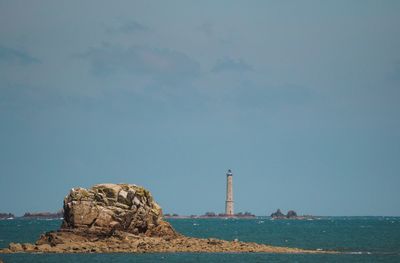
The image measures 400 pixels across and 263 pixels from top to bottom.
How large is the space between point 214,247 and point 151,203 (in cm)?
786

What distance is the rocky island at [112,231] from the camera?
251 ft

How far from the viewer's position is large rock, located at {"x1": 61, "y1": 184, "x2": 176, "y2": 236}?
78875 mm

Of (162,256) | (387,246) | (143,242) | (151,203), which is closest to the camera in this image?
(162,256)

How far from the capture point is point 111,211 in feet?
262

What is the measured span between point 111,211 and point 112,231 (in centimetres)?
170

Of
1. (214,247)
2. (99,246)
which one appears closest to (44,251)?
(99,246)

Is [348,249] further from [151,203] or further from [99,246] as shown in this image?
[99,246]

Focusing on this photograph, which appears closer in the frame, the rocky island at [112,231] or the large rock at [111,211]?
the rocky island at [112,231]

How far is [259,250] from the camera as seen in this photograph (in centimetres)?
8069

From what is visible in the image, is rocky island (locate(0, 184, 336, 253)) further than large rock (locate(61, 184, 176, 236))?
No

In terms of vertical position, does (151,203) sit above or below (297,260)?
above

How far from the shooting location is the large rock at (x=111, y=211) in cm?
7888

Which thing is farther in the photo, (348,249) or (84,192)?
(348,249)

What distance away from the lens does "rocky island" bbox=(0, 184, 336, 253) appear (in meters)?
76.5
